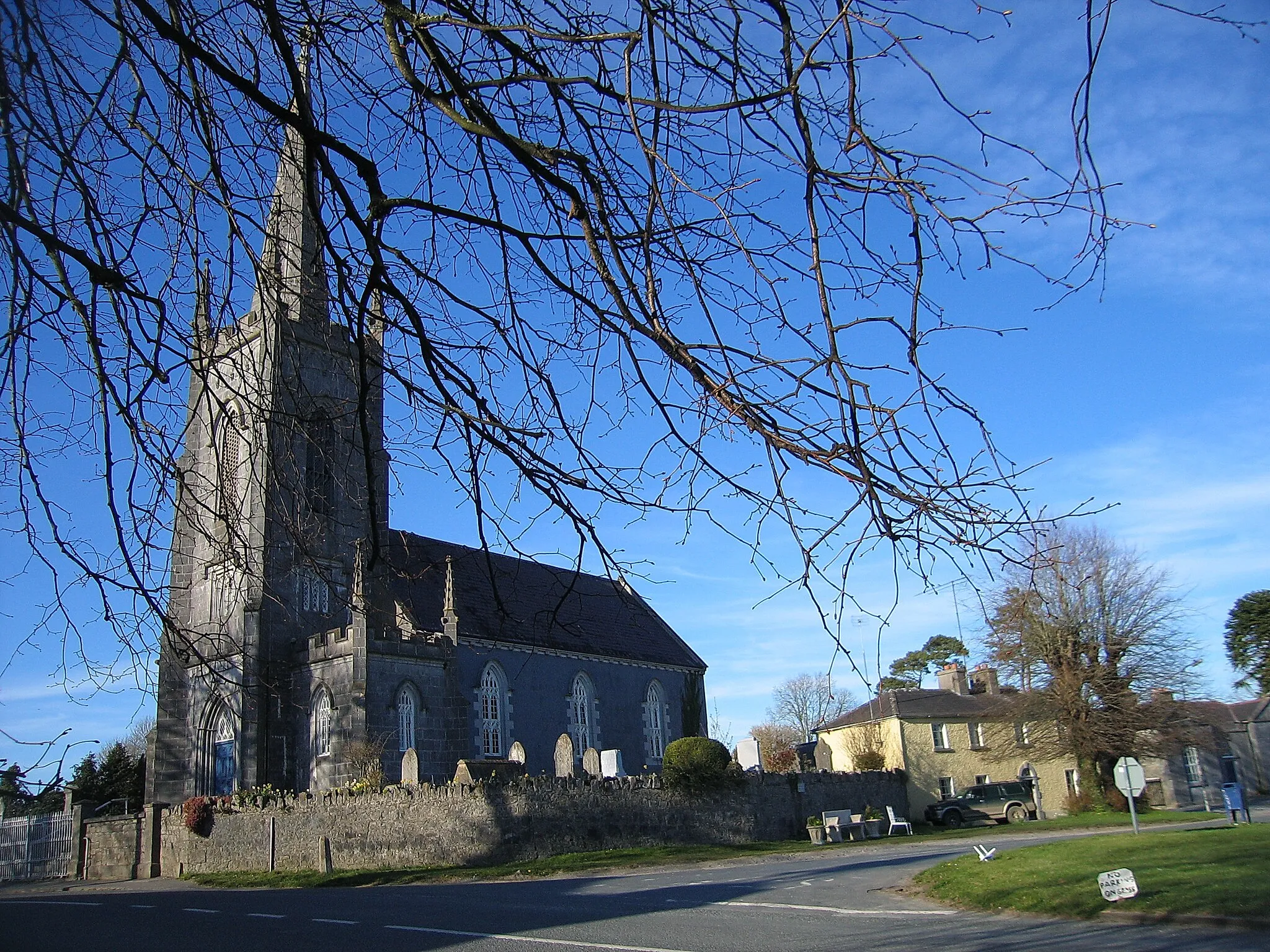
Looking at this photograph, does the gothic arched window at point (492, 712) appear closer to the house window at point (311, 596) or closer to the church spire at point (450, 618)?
the church spire at point (450, 618)

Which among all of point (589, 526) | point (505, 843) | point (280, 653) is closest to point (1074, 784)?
point (505, 843)

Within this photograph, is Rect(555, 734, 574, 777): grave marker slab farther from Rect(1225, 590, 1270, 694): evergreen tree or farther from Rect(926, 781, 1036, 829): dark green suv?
Rect(1225, 590, 1270, 694): evergreen tree

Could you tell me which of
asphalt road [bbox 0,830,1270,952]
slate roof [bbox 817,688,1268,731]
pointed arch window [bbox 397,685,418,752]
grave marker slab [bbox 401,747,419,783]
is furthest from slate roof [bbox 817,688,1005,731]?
asphalt road [bbox 0,830,1270,952]

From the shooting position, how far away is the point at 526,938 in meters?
10.5

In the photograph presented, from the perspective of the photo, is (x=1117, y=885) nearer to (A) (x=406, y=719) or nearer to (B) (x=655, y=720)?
(A) (x=406, y=719)

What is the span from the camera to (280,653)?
109ft

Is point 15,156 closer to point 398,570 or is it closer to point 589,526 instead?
point 398,570

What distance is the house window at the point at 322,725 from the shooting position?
31342mm

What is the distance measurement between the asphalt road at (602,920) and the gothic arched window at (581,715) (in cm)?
1977

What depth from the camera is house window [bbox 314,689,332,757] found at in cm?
3134

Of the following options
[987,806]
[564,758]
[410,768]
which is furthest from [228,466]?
[987,806]

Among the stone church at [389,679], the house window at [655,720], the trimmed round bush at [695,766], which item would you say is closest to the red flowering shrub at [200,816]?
the stone church at [389,679]

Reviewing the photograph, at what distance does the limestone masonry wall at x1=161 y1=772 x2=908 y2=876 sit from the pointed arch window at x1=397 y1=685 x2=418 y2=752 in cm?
510

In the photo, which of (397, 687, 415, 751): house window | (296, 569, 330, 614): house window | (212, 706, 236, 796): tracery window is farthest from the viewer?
(296, 569, 330, 614): house window
